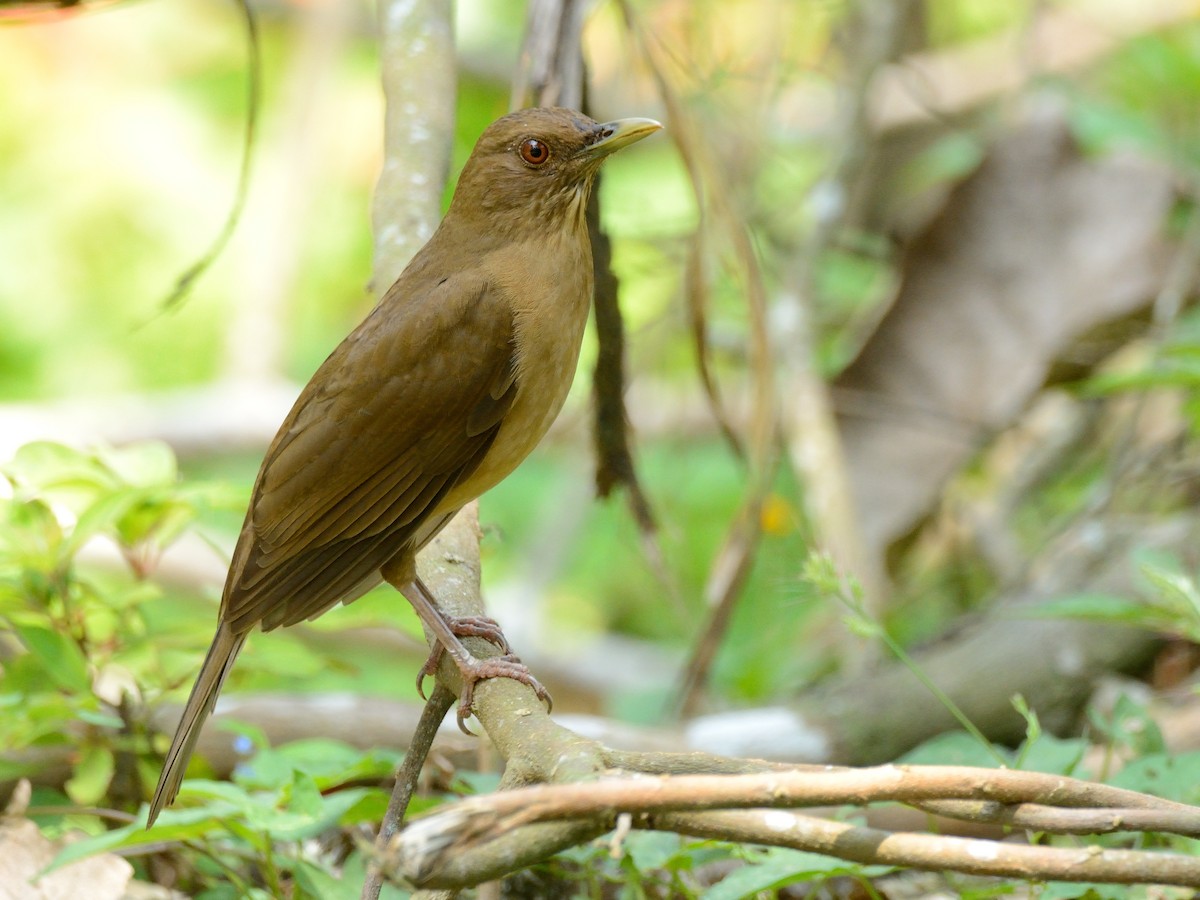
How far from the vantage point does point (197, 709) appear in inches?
104

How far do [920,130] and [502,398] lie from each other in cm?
429

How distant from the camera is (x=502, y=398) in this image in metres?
2.82

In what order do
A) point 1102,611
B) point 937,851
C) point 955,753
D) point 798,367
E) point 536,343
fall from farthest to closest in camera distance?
1. point 798,367
2. point 536,343
3. point 955,753
4. point 1102,611
5. point 937,851

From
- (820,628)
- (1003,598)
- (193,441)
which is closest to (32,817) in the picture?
(1003,598)

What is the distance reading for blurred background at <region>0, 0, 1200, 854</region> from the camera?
148 inches

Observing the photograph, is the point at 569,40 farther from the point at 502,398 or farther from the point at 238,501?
the point at 238,501

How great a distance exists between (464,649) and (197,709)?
1.78 ft

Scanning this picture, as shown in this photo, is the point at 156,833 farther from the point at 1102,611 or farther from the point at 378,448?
the point at 1102,611

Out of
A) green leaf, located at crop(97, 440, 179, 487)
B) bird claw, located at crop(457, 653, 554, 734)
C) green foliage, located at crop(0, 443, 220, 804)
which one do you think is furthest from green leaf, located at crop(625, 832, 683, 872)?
green leaf, located at crop(97, 440, 179, 487)

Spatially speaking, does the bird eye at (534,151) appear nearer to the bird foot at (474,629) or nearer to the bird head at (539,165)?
the bird head at (539,165)

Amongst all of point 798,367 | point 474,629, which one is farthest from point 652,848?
point 798,367

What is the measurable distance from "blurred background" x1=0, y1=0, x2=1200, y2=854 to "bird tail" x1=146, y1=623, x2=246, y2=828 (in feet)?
0.27

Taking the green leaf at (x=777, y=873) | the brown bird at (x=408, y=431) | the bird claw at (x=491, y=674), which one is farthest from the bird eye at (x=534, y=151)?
the green leaf at (x=777, y=873)

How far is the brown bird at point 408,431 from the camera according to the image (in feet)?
9.15
